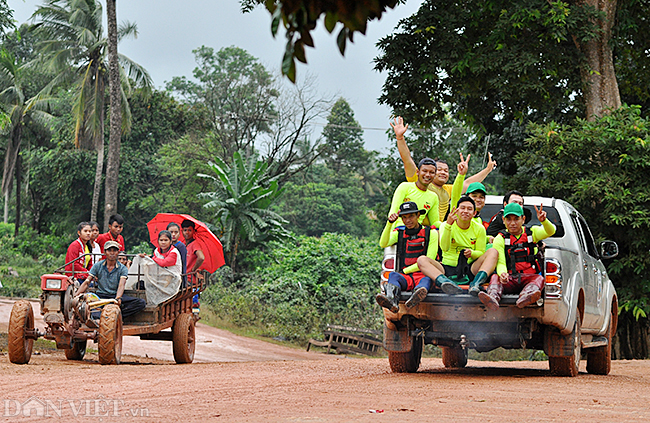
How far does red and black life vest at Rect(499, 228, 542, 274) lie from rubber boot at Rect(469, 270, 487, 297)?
44cm

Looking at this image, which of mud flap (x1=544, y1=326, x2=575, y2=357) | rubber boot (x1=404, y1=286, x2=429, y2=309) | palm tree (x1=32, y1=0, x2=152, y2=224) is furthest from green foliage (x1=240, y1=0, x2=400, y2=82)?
palm tree (x1=32, y1=0, x2=152, y2=224)

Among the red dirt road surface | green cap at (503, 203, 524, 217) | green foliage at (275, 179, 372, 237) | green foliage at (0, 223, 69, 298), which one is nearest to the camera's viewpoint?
the red dirt road surface

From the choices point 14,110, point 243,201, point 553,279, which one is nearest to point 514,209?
point 553,279

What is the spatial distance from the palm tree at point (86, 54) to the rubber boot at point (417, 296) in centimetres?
2686

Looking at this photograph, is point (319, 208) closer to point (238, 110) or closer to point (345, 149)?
point (345, 149)

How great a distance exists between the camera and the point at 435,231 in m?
7.93

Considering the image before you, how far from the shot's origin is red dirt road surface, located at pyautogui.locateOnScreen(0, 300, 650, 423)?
509 cm

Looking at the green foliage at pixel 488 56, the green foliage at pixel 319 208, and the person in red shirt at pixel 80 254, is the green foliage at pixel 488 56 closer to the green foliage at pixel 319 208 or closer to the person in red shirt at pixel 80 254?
the person in red shirt at pixel 80 254

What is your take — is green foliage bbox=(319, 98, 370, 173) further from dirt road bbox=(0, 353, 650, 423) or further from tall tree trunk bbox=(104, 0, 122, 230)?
dirt road bbox=(0, 353, 650, 423)

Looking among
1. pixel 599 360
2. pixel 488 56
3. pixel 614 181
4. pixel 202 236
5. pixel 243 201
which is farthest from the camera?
pixel 243 201

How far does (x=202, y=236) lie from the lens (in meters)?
12.8

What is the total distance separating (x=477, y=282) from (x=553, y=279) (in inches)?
32.1

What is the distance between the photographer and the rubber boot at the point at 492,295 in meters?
7.29

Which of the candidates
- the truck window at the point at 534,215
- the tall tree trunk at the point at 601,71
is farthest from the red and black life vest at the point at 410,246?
the tall tree trunk at the point at 601,71
